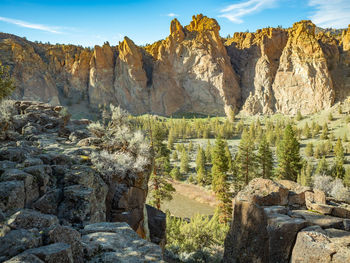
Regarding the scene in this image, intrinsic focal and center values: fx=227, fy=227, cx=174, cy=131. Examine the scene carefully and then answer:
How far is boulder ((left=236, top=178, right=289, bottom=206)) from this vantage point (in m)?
10.9

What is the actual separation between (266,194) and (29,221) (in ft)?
32.3

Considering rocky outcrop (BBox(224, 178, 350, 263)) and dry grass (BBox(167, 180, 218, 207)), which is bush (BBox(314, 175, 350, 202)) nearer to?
dry grass (BBox(167, 180, 218, 207))

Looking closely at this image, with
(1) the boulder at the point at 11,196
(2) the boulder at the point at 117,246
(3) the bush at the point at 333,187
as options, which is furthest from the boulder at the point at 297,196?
(3) the bush at the point at 333,187

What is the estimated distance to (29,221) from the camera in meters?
4.85

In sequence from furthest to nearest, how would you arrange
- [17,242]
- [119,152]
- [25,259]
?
[119,152]
[17,242]
[25,259]

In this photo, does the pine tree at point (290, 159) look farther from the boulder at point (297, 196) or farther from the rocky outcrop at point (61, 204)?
the rocky outcrop at point (61, 204)

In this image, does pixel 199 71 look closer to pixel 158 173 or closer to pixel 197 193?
pixel 197 193

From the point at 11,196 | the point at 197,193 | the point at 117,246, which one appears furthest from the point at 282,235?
the point at 197,193

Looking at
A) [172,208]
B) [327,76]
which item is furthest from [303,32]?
[172,208]

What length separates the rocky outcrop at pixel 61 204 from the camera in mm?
4336

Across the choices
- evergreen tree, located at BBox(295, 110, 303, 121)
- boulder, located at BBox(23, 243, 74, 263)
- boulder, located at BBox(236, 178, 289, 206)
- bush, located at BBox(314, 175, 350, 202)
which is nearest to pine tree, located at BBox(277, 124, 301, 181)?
bush, located at BBox(314, 175, 350, 202)

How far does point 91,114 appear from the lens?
12056 cm

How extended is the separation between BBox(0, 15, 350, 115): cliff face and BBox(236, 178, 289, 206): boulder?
106516 millimetres

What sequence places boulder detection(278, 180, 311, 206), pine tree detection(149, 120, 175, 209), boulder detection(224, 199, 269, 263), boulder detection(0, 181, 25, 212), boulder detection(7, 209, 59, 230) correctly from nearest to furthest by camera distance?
boulder detection(7, 209, 59, 230) < boulder detection(0, 181, 25, 212) < boulder detection(224, 199, 269, 263) < boulder detection(278, 180, 311, 206) < pine tree detection(149, 120, 175, 209)
